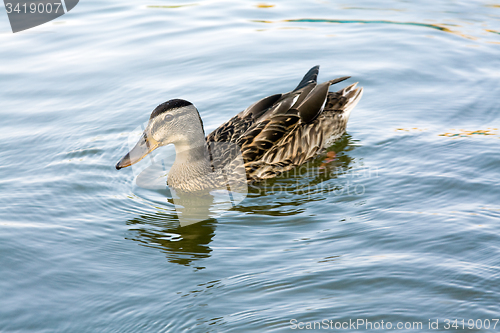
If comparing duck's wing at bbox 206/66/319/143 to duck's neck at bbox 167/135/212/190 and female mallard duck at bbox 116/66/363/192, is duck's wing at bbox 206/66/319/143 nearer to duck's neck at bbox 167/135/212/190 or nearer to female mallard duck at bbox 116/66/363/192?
female mallard duck at bbox 116/66/363/192

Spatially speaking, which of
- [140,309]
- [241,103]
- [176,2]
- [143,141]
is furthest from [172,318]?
[176,2]

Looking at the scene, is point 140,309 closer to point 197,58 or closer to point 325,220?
point 325,220

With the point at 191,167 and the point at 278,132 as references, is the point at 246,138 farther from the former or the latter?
the point at 191,167

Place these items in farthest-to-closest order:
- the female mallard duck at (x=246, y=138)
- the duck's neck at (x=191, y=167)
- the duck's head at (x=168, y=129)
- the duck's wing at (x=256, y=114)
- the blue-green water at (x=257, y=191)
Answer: the duck's wing at (x=256, y=114), the duck's neck at (x=191, y=167), the female mallard duck at (x=246, y=138), the duck's head at (x=168, y=129), the blue-green water at (x=257, y=191)

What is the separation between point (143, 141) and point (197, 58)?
4.32 metres

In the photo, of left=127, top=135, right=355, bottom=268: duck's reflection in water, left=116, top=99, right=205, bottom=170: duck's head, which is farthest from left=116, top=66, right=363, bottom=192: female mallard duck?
left=127, top=135, right=355, bottom=268: duck's reflection in water

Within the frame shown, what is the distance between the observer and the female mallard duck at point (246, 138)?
6.50 metres

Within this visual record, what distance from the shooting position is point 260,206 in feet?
20.2

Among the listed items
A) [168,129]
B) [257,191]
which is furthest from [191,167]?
[257,191]

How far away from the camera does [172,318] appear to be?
445cm

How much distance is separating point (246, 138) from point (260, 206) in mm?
1031

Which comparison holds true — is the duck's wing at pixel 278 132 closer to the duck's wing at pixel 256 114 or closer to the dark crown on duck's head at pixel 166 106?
the duck's wing at pixel 256 114

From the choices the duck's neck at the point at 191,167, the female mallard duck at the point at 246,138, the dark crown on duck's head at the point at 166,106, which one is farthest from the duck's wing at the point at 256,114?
the dark crown on duck's head at the point at 166,106

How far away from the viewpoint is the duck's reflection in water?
18.1ft
